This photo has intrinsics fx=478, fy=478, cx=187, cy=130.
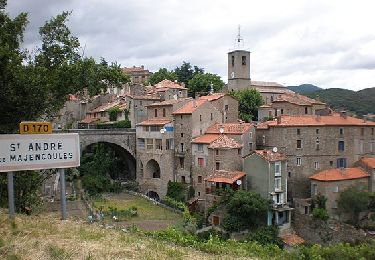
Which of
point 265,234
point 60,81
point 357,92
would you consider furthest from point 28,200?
point 357,92

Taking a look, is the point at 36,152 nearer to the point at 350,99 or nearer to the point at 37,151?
the point at 37,151

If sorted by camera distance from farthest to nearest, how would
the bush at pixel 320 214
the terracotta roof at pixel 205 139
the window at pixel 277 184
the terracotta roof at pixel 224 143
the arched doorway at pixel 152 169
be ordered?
the arched doorway at pixel 152 169, the terracotta roof at pixel 205 139, the terracotta roof at pixel 224 143, the window at pixel 277 184, the bush at pixel 320 214

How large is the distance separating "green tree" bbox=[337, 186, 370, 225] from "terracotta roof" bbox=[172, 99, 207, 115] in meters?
16.0

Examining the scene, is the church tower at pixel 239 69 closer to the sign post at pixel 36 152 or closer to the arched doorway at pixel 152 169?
the arched doorway at pixel 152 169

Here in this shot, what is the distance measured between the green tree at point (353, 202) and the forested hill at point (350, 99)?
159 ft

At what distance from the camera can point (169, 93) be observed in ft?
210

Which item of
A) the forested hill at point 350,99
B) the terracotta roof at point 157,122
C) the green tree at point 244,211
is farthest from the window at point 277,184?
the forested hill at point 350,99

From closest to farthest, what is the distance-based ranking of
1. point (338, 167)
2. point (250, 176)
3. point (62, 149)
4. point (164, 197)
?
point (62, 149) → point (250, 176) → point (338, 167) → point (164, 197)

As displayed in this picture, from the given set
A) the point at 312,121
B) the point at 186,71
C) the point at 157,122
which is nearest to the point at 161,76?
the point at 186,71

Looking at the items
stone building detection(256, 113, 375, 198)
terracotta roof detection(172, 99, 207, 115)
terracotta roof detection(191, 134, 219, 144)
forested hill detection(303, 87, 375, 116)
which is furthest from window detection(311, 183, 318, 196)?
forested hill detection(303, 87, 375, 116)

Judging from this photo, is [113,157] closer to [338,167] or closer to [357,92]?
[338,167]

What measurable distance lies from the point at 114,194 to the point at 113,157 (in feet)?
29.4

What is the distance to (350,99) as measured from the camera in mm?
102375

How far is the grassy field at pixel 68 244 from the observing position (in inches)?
381
